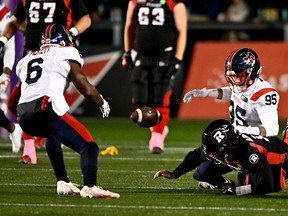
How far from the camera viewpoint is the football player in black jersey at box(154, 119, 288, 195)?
717cm

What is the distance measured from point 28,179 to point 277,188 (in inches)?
84.3

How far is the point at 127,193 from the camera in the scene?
755 cm

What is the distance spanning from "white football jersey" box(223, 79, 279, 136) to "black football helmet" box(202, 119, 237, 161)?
0.42m

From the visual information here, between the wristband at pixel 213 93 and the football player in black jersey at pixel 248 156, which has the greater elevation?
the wristband at pixel 213 93

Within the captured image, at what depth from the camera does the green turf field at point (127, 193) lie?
663 centimetres

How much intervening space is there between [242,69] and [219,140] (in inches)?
28.5

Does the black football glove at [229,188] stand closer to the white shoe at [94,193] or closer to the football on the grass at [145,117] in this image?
the football on the grass at [145,117]

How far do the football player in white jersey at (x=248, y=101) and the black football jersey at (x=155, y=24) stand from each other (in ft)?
11.3

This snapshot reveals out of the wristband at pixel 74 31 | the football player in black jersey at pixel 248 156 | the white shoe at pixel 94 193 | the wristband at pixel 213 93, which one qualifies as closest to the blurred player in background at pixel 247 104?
the football player in black jersey at pixel 248 156

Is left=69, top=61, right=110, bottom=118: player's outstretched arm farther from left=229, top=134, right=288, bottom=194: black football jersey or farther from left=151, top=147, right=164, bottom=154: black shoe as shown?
left=151, top=147, right=164, bottom=154: black shoe

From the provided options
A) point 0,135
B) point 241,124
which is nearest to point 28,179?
point 241,124

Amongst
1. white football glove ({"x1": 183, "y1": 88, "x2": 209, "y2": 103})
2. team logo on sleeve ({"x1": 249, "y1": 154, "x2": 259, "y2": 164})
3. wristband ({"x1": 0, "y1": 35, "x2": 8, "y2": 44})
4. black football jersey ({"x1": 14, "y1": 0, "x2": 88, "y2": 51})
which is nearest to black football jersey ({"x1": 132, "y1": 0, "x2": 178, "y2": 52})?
black football jersey ({"x1": 14, "y1": 0, "x2": 88, "y2": 51})

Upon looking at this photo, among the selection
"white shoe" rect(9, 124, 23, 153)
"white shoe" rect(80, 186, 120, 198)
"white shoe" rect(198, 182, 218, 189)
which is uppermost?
"white shoe" rect(80, 186, 120, 198)

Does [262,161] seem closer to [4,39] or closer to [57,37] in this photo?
[57,37]
